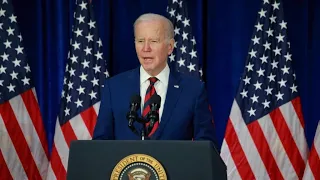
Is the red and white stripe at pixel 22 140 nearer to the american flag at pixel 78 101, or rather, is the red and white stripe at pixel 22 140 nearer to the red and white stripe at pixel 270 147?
the american flag at pixel 78 101

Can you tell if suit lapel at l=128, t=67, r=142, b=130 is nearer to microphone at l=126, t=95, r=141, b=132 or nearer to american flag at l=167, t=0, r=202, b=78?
microphone at l=126, t=95, r=141, b=132

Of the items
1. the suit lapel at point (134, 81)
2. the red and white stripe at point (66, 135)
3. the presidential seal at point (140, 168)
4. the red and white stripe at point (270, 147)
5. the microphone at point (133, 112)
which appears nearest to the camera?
the presidential seal at point (140, 168)

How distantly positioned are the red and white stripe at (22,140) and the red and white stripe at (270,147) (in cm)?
174

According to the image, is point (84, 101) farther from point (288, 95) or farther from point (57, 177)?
point (288, 95)

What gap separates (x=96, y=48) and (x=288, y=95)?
1804mm

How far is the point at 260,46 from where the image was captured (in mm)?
5465

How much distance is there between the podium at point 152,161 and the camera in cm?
216

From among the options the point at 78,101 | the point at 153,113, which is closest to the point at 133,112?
the point at 153,113

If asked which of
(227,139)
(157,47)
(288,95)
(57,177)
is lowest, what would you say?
(57,177)

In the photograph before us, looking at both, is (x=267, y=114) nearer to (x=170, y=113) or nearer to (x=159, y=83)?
(x=159, y=83)

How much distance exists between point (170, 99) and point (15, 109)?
10.0ft

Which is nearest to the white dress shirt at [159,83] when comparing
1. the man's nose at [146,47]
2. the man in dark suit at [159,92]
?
the man in dark suit at [159,92]

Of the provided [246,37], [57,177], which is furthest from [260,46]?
[57,177]

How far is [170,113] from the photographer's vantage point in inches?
112
